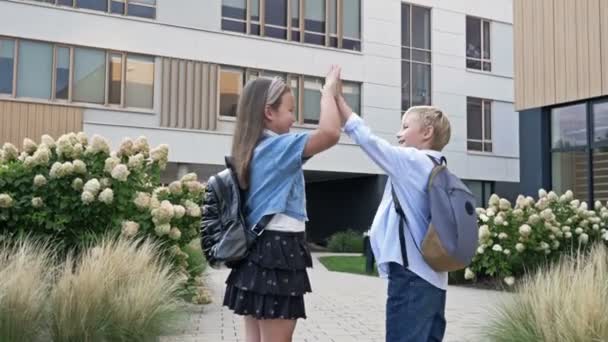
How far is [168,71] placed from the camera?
2280cm

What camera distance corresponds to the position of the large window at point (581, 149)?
41.4ft

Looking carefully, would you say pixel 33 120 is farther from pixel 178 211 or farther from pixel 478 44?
pixel 478 44

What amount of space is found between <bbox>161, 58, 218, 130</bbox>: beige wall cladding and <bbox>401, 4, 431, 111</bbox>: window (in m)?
7.79

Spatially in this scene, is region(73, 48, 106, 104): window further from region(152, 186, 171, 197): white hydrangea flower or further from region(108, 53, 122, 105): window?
region(152, 186, 171, 197): white hydrangea flower

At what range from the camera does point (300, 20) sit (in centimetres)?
2527

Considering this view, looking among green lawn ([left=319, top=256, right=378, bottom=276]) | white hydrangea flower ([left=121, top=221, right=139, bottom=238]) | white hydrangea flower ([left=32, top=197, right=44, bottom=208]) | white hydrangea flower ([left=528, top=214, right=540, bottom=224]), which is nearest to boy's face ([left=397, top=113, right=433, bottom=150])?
white hydrangea flower ([left=121, top=221, right=139, bottom=238])

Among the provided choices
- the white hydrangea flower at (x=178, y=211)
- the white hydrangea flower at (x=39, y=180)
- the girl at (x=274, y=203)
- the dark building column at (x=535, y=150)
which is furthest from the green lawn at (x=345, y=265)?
the girl at (x=274, y=203)

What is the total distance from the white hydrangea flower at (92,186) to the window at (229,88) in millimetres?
16587

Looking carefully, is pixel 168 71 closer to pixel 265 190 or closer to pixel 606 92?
pixel 606 92

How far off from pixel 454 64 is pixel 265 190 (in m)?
26.2

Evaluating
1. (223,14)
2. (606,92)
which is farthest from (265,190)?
(223,14)

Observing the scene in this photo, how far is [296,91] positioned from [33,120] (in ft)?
29.3

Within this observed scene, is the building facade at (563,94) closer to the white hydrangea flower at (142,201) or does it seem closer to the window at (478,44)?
the white hydrangea flower at (142,201)

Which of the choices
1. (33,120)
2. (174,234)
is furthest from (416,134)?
(33,120)
